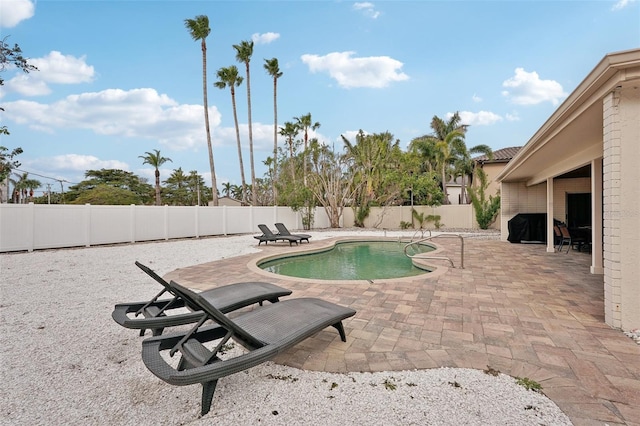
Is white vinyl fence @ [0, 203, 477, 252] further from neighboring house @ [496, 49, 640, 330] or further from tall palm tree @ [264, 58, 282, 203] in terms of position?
neighboring house @ [496, 49, 640, 330]

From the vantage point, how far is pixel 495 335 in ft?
10.6

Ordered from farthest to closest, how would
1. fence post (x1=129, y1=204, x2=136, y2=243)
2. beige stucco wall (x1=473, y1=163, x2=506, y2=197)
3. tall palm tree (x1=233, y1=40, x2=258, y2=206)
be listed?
tall palm tree (x1=233, y1=40, x2=258, y2=206) < beige stucco wall (x1=473, y1=163, x2=506, y2=197) < fence post (x1=129, y1=204, x2=136, y2=243)

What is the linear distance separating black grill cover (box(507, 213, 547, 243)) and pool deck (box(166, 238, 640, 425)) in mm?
6296

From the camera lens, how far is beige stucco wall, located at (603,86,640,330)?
322 cm

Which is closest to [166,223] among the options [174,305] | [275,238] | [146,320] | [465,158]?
[275,238]

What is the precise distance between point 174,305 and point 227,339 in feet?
4.99

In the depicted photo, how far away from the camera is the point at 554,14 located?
8.82 metres

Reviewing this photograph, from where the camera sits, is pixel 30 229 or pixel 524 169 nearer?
pixel 524 169

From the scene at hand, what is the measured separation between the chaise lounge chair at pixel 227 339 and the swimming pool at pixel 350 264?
11.9ft

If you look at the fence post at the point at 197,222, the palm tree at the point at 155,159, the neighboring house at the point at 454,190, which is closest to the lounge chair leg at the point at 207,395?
the fence post at the point at 197,222

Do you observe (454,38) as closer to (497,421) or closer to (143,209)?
(497,421)

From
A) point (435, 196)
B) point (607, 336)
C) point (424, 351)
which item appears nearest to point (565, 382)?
point (424, 351)

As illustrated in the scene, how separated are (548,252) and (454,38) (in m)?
8.86

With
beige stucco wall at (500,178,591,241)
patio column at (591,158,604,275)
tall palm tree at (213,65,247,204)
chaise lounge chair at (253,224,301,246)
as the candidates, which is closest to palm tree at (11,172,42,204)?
tall palm tree at (213,65,247,204)
